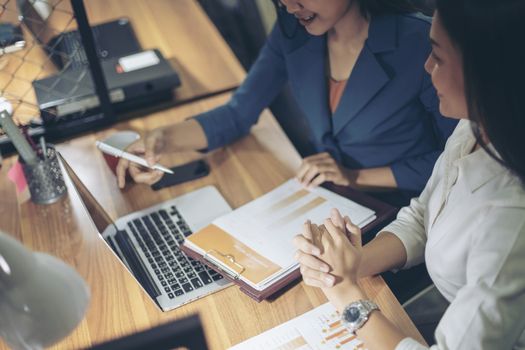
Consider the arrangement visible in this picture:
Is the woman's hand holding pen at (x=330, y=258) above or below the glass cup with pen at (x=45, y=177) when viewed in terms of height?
above

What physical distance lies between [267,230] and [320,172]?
0.74ft

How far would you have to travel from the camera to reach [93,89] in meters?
1.69

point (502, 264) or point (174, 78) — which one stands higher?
point (502, 264)

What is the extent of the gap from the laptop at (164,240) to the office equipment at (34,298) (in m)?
0.36

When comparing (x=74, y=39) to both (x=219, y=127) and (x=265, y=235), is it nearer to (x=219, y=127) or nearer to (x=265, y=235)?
(x=219, y=127)

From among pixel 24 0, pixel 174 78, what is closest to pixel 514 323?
pixel 174 78

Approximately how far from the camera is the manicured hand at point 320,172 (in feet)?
4.51

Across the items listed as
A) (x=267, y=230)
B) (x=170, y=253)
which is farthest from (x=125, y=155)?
(x=267, y=230)

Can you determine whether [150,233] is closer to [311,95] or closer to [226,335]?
[226,335]

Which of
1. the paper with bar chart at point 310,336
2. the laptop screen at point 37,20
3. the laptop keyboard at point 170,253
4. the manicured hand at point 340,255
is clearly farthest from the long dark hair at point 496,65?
the laptop screen at point 37,20

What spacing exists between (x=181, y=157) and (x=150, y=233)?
316 mm

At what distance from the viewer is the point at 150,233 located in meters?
1.31

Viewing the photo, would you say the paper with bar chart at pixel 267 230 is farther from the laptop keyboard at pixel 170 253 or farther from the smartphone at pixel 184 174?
the smartphone at pixel 184 174

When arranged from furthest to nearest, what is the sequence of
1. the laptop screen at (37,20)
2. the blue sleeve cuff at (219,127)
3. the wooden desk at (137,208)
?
1. the laptop screen at (37,20)
2. the blue sleeve cuff at (219,127)
3. the wooden desk at (137,208)
